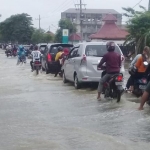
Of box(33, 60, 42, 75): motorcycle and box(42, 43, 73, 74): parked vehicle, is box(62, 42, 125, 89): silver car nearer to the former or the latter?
box(42, 43, 73, 74): parked vehicle

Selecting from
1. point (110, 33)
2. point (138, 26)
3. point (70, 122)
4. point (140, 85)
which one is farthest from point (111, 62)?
point (110, 33)

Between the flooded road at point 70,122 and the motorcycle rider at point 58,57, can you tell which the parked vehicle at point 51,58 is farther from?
the flooded road at point 70,122

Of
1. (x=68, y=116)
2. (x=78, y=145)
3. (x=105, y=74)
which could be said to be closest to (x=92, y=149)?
(x=78, y=145)

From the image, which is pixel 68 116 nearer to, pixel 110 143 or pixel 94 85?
pixel 110 143

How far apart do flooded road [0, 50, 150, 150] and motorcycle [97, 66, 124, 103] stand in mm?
254

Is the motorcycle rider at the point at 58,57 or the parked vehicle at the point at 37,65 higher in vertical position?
the motorcycle rider at the point at 58,57

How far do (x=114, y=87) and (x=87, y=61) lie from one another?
2.76m

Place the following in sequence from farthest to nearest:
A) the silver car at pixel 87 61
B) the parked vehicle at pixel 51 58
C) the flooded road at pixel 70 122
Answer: the parked vehicle at pixel 51 58, the silver car at pixel 87 61, the flooded road at pixel 70 122

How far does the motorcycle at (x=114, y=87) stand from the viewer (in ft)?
45.2

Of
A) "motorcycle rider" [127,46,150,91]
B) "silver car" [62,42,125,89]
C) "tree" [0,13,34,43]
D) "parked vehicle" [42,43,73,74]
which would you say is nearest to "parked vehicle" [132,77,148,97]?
"motorcycle rider" [127,46,150,91]

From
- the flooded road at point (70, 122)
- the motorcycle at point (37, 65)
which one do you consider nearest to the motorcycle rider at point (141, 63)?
the flooded road at point (70, 122)

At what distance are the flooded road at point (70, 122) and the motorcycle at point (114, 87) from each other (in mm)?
254

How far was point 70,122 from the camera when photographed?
10984 mm

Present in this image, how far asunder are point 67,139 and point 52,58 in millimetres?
16174
